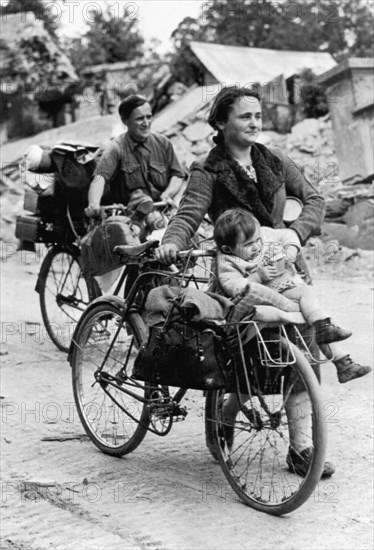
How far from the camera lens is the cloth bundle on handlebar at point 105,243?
677 centimetres

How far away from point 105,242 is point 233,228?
2.28 m

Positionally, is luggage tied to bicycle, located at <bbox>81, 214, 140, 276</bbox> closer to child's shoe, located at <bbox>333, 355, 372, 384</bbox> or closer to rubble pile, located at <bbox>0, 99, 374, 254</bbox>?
child's shoe, located at <bbox>333, 355, 372, 384</bbox>

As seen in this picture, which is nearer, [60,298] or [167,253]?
[167,253]

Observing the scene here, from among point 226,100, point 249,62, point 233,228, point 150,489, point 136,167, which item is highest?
point 249,62

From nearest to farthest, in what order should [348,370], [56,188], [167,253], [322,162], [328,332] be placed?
[328,332] → [348,370] → [167,253] → [56,188] → [322,162]

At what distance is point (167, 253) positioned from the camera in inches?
193

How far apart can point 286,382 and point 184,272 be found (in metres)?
0.72

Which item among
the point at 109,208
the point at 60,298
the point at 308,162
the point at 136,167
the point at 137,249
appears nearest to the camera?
the point at 137,249

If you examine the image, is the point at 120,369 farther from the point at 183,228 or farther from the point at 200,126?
the point at 200,126

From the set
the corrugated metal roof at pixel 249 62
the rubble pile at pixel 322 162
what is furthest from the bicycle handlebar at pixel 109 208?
the corrugated metal roof at pixel 249 62

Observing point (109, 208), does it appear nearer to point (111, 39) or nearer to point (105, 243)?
point (105, 243)

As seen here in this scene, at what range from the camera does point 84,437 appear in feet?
19.3

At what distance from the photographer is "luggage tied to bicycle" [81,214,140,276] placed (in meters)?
6.77

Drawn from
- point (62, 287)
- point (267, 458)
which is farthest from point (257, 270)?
point (62, 287)
